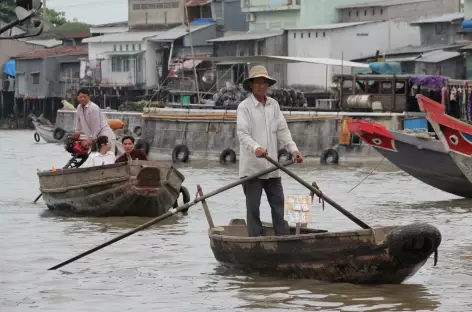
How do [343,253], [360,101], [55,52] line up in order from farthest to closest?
[55,52], [360,101], [343,253]

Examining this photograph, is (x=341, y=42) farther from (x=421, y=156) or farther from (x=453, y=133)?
(x=453, y=133)

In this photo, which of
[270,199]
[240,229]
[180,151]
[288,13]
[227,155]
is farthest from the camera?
[288,13]

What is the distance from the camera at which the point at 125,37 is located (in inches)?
2763

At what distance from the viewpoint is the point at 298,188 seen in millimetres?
24281

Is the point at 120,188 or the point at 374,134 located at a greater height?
the point at 374,134

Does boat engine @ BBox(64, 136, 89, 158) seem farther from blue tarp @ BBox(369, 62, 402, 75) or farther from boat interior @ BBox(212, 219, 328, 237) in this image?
blue tarp @ BBox(369, 62, 402, 75)

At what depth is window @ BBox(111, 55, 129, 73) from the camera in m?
70.0

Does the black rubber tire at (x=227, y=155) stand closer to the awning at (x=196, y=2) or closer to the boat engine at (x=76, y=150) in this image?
the boat engine at (x=76, y=150)

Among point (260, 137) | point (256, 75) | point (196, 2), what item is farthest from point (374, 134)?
point (196, 2)

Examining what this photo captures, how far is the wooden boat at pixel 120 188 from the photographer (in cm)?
1617

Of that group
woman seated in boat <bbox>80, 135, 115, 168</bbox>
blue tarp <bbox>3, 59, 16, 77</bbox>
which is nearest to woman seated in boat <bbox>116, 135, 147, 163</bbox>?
woman seated in boat <bbox>80, 135, 115, 168</bbox>

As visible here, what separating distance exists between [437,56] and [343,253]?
1569 inches

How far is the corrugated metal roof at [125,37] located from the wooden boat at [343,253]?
57.2 meters

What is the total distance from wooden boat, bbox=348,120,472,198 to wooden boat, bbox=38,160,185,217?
4.64 metres
